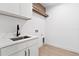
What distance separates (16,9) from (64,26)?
242 cm

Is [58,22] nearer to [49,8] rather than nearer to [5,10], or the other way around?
[49,8]

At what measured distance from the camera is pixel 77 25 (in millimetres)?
3275

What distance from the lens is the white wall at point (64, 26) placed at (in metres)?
3.38

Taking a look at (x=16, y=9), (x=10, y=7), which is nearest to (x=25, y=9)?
(x=16, y=9)

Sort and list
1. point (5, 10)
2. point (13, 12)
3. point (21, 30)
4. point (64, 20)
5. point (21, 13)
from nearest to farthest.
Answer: point (5, 10) → point (13, 12) → point (21, 13) → point (21, 30) → point (64, 20)

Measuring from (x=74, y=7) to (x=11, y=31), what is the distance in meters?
2.49

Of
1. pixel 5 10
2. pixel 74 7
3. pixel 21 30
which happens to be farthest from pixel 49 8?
pixel 5 10

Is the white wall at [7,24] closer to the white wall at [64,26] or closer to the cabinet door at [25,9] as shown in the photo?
the cabinet door at [25,9]

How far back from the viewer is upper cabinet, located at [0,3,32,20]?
159 cm

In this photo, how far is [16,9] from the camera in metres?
1.90

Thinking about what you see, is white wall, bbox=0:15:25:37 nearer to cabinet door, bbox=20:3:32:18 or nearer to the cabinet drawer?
cabinet door, bbox=20:3:32:18

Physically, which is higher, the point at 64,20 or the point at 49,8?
the point at 49,8

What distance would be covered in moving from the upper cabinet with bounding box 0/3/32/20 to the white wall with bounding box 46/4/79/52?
1.83m

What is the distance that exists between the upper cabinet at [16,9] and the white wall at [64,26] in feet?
6.01
